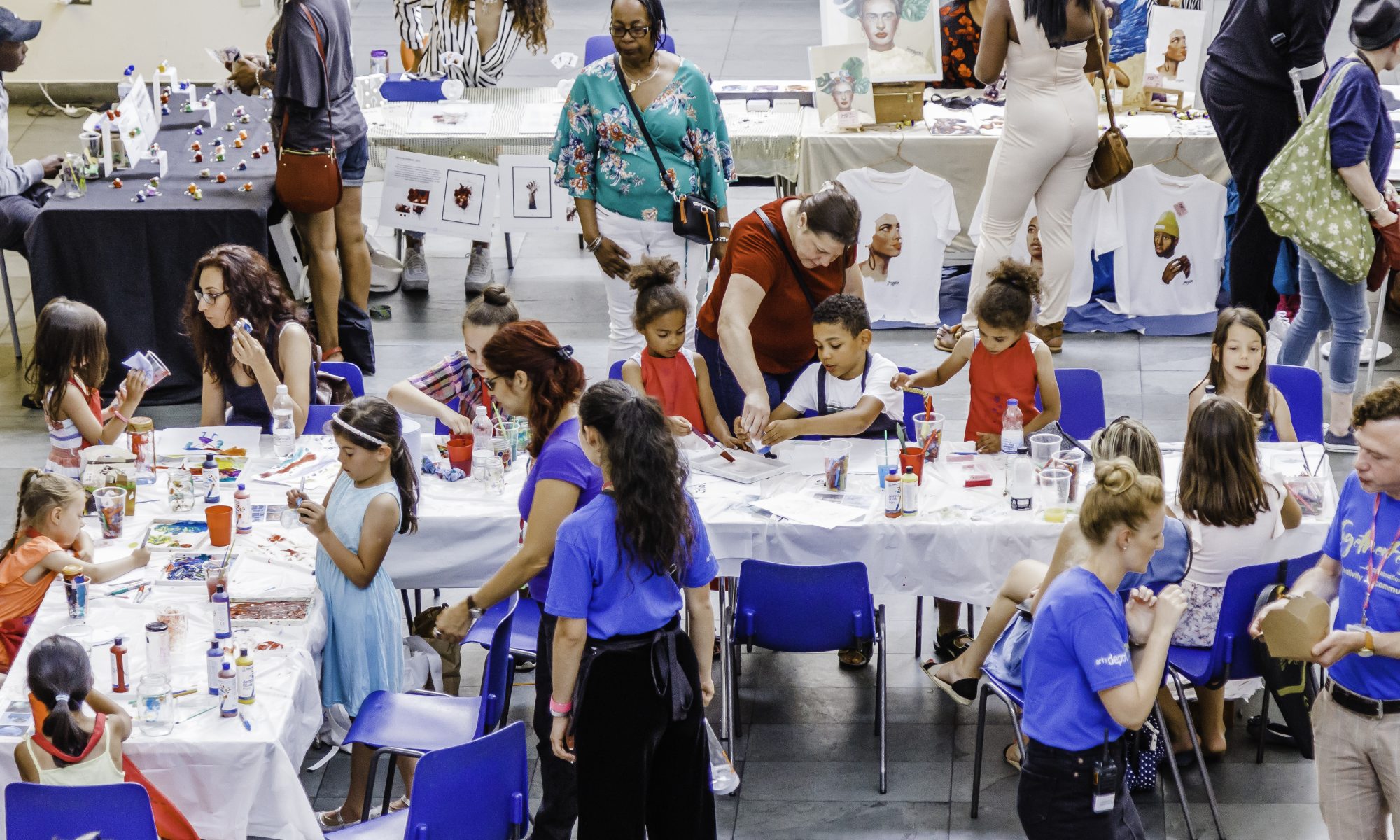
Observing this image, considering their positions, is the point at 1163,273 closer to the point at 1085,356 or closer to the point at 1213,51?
the point at 1085,356

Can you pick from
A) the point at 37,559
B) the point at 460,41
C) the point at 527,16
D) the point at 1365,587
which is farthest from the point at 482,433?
the point at 460,41

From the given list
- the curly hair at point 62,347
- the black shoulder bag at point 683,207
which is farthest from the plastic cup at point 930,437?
the curly hair at point 62,347

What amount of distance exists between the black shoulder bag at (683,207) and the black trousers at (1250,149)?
7.78 feet

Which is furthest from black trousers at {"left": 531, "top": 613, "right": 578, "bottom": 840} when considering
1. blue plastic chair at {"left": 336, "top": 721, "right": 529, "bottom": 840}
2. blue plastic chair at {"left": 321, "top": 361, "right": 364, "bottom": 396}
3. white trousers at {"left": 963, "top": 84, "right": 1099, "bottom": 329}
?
white trousers at {"left": 963, "top": 84, "right": 1099, "bottom": 329}

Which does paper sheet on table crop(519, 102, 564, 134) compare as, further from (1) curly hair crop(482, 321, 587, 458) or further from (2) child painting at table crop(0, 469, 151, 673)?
(1) curly hair crop(482, 321, 587, 458)

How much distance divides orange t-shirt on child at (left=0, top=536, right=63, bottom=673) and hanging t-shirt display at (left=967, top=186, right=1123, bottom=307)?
4792 mm

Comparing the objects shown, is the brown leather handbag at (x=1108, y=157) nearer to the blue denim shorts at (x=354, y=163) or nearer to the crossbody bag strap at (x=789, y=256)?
the crossbody bag strap at (x=789, y=256)

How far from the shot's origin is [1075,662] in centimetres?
323

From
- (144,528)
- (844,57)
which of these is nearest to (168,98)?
(844,57)

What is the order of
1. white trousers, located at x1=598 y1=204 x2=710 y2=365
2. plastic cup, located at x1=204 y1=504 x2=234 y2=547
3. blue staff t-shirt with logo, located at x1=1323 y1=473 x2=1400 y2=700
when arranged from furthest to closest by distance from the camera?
white trousers, located at x1=598 y1=204 x2=710 y2=365
plastic cup, located at x1=204 y1=504 x2=234 y2=547
blue staff t-shirt with logo, located at x1=1323 y1=473 x2=1400 y2=700

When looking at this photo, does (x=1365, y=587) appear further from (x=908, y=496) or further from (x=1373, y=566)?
(x=908, y=496)

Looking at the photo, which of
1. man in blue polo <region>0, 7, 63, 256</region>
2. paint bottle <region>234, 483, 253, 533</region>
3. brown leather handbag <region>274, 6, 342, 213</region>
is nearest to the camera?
paint bottle <region>234, 483, 253, 533</region>

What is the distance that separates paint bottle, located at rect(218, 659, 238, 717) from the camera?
11.9ft

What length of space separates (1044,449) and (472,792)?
2.27 meters
